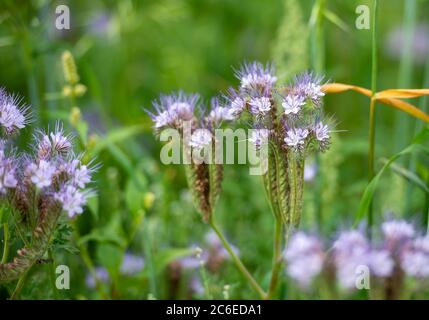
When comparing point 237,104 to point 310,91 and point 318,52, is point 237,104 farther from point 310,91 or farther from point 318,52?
point 318,52

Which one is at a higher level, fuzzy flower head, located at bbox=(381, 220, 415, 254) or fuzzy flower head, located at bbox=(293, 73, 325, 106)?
fuzzy flower head, located at bbox=(293, 73, 325, 106)

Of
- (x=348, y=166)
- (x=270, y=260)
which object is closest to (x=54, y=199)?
(x=270, y=260)

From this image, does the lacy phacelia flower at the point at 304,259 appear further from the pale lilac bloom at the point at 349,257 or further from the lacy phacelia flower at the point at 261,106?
the lacy phacelia flower at the point at 261,106

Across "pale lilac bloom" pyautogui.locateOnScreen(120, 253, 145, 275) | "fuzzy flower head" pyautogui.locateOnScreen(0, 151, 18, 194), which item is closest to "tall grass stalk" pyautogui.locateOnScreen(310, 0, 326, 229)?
"pale lilac bloom" pyautogui.locateOnScreen(120, 253, 145, 275)

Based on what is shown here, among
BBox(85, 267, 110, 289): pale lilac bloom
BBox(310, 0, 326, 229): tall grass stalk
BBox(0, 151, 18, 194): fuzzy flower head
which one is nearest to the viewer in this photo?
BBox(0, 151, 18, 194): fuzzy flower head

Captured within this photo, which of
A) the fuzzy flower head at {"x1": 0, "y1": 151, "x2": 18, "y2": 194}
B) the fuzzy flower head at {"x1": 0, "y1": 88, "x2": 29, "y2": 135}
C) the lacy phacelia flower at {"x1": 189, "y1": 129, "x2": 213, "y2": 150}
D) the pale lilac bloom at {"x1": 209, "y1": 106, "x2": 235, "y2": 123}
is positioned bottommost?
the fuzzy flower head at {"x1": 0, "y1": 151, "x2": 18, "y2": 194}

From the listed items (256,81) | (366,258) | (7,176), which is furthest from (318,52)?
(7,176)

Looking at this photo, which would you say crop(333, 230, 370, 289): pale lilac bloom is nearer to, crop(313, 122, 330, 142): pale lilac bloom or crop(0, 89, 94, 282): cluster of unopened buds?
crop(313, 122, 330, 142): pale lilac bloom
